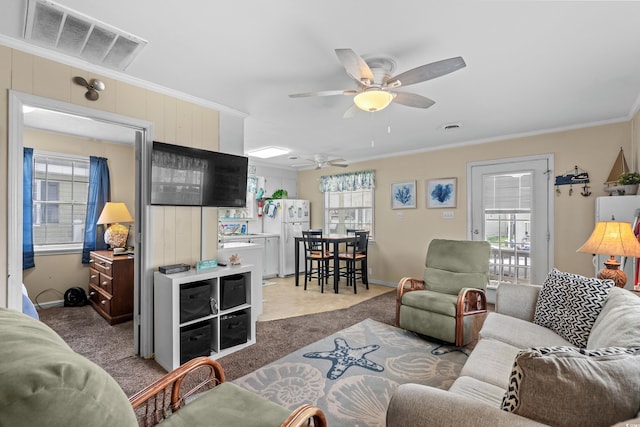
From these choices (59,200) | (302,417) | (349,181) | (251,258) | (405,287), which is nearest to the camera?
(302,417)

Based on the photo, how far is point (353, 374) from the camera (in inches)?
93.4

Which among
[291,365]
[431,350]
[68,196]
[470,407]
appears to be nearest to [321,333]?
[291,365]

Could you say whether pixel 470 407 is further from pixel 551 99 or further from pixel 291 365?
pixel 551 99

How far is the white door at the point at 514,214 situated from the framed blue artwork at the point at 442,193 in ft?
0.77

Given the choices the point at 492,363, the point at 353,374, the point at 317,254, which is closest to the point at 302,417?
the point at 492,363

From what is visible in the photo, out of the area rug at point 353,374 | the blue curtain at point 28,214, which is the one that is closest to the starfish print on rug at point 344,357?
the area rug at point 353,374

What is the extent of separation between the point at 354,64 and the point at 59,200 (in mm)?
4648

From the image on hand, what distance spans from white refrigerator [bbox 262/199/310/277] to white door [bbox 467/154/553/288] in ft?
10.9

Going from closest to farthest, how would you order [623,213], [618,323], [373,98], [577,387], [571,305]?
[577,387]
[618,323]
[571,305]
[373,98]
[623,213]

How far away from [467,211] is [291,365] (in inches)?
134

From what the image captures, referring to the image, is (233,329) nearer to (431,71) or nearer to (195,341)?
(195,341)

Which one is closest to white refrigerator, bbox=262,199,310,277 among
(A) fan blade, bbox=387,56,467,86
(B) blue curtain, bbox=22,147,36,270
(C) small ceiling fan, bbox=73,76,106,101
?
(B) blue curtain, bbox=22,147,36,270

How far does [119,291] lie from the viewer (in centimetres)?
347

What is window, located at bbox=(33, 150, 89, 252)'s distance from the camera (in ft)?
13.4
